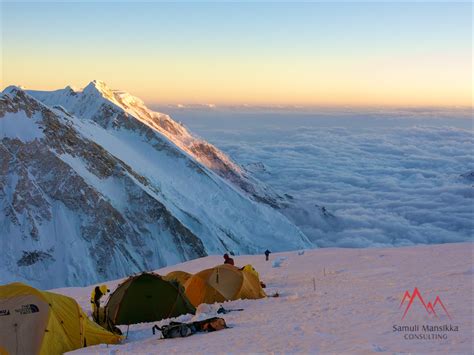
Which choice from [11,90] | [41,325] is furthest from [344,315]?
[11,90]

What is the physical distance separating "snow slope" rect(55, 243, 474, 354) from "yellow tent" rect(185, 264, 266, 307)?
998mm

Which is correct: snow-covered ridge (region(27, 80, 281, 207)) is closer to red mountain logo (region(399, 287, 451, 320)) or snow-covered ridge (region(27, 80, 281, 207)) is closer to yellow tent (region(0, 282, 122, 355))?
yellow tent (region(0, 282, 122, 355))

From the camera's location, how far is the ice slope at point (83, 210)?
79.0m

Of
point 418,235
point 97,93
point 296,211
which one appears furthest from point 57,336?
point 418,235

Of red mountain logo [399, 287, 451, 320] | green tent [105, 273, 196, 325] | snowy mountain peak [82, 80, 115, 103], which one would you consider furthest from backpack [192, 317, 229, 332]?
snowy mountain peak [82, 80, 115, 103]

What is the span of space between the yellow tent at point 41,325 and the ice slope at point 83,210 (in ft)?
211

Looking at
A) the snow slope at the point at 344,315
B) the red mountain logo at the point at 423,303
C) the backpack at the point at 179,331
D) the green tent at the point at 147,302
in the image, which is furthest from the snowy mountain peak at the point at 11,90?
the red mountain logo at the point at 423,303

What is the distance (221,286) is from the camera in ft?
67.5

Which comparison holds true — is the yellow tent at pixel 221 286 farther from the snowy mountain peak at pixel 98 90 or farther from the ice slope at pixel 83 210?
the snowy mountain peak at pixel 98 90

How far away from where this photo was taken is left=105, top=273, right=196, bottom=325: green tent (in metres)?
18.1

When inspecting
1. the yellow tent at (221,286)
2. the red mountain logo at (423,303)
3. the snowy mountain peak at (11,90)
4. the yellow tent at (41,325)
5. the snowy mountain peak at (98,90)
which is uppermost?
the snowy mountain peak at (98,90)

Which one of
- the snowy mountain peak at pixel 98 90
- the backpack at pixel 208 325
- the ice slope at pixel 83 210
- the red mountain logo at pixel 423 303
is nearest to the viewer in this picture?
Answer: the red mountain logo at pixel 423 303

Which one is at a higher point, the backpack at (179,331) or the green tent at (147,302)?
the backpack at (179,331)

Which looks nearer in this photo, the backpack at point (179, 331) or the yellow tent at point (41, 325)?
the backpack at point (179, 331)
